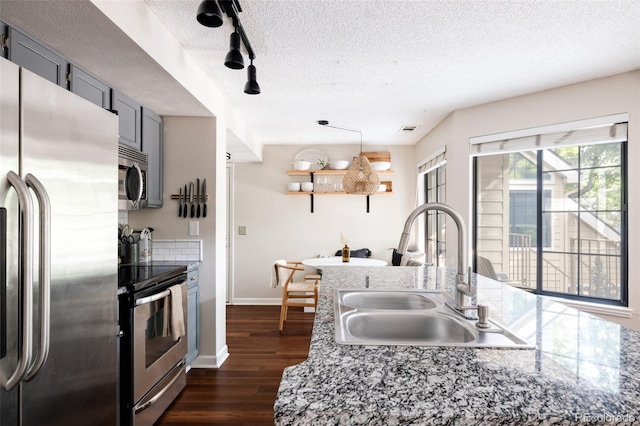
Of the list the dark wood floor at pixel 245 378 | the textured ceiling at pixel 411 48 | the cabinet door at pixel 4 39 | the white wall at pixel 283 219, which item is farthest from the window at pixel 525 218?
the cabinet door at pixel 4 39

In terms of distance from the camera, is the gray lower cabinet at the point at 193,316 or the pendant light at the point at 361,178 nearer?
the gray lower cabinet at the point at 193,316

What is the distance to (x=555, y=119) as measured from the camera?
119 inches

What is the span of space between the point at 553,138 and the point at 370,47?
189 centimetres

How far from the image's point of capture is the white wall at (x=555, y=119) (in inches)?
104

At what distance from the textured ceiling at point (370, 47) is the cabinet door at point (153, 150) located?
0.36ft

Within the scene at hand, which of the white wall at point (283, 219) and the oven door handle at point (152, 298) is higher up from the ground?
the white wall at point (283, 219)

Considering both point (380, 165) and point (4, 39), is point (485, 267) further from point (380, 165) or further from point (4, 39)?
point (4, 39)

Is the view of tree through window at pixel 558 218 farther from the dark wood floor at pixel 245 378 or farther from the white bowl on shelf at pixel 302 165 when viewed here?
the white bowl on shelf at pixel 302 165

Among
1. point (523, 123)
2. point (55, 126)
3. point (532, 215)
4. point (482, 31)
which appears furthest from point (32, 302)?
point (532, 215)

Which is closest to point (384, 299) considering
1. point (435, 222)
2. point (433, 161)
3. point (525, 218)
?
point (525, 218)

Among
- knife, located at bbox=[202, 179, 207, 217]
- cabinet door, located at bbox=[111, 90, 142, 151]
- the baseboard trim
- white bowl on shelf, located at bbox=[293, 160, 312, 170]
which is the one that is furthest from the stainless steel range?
white bowl on shelf, located at bbox=[293, 160, 312, 170]

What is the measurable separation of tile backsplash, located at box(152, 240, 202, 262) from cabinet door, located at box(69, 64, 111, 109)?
4.13 feet

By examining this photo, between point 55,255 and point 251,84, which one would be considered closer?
point 55,255

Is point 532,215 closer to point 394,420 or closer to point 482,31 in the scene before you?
point 482,31
